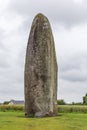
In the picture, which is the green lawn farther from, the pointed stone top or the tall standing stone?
the pointed stone top

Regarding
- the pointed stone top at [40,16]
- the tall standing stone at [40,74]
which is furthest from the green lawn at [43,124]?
the pointed stone top at [40,16]

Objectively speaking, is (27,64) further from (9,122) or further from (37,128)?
(37,128)

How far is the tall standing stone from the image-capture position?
36.2 m

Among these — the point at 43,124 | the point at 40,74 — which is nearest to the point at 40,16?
the point at 40,74

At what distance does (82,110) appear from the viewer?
49312 mm

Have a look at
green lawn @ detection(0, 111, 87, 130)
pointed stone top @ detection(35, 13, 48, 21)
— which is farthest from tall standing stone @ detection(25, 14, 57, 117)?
green lawn @ detection(0, 111, 87, 130)

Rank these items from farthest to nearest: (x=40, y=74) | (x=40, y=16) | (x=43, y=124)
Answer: (x=40, y=16), (x=40, y=74), (x=43, y=124)

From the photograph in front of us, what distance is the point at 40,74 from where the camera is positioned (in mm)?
36281

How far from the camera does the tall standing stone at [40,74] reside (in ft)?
119

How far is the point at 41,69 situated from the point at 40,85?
3.97 ft

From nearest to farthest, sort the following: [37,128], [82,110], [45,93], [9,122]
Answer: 1. [37,128]
2. [9,122]
3. [45,93]
4. [82,110]

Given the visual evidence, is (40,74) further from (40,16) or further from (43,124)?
→ (43,124)

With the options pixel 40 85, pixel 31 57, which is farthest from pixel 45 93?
pixel 31 57

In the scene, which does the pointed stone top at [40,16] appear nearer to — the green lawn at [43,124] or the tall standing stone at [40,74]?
the tall standing stone at [40,74]
